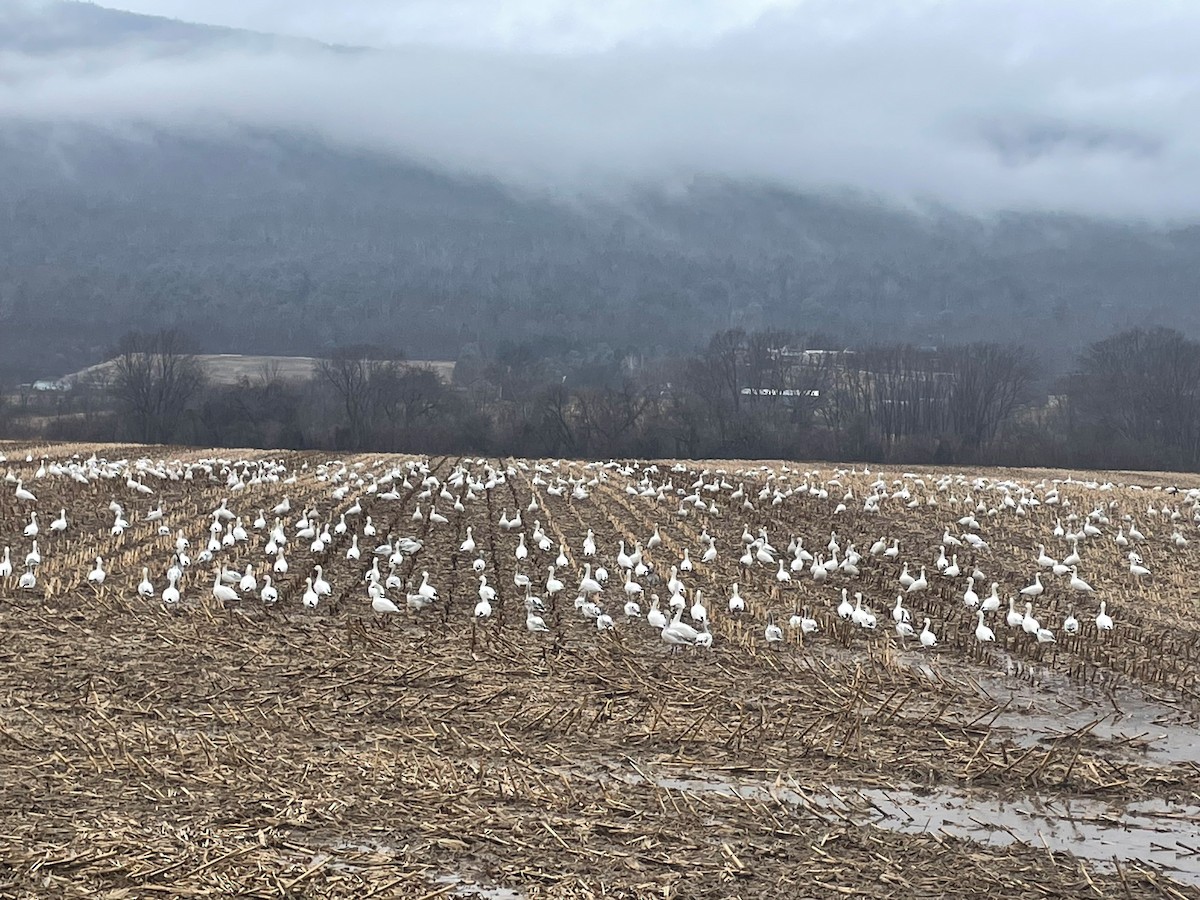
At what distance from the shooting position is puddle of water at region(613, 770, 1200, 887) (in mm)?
7047

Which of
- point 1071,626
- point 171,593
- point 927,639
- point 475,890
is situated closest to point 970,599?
point 1071,626

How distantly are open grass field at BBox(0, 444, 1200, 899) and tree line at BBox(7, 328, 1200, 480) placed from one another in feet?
167

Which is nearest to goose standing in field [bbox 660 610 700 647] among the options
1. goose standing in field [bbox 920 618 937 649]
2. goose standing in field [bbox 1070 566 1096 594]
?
goose standing in field [bbox 920 618 937 649]

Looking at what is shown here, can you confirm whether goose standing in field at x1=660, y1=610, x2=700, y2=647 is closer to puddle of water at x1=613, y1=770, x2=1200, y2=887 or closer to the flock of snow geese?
the flock of snow geese

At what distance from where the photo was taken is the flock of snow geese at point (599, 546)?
47.1ft

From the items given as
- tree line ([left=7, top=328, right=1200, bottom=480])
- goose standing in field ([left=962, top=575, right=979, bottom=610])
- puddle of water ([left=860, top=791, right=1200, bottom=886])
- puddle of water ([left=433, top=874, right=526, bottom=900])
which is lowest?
puddle of water ([left=860, top=791, right=1200, bottom=886])

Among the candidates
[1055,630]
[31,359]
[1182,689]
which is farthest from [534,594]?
[31,359]

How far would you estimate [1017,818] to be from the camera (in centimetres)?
763

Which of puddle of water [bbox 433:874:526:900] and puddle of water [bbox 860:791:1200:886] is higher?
puddle of water [bbox 433:874:526:900]

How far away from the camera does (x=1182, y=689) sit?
1115 centimetres

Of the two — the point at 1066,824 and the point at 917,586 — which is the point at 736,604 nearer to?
the point at 917,586

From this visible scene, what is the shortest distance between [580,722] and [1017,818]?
326 cm

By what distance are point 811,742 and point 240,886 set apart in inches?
172

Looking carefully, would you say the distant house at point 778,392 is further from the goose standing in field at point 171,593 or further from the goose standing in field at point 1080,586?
the goose standing in field at point 171,593
